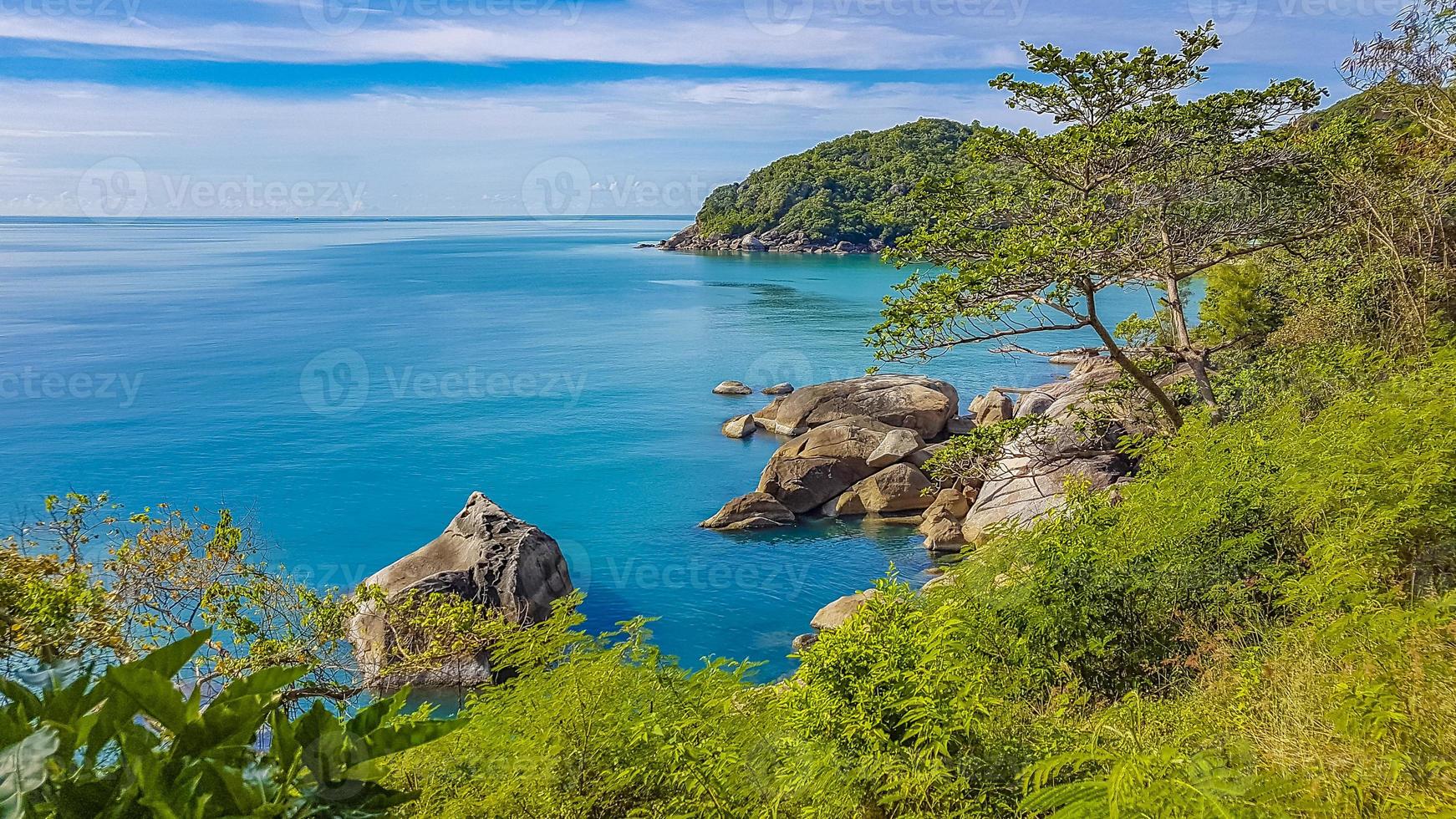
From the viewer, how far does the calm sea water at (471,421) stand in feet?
86.0

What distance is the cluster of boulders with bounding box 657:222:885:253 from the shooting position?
128625 mm

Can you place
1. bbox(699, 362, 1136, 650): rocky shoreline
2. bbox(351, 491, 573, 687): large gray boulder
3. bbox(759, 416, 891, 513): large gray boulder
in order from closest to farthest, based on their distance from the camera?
bbox(351, 491, 573, 687): large gray boulder → bbox(699, 362, 1136, 650): rocky shoreline → bbox(759, 416, 891, 513): large gray boulder

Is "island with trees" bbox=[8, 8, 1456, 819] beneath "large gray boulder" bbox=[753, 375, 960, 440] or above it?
above

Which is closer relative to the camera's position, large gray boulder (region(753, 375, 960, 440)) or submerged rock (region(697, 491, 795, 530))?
submerged rock (region(697, 491, 795, 530))

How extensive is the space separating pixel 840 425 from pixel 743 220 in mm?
117125

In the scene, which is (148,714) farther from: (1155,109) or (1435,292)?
(1435,292)

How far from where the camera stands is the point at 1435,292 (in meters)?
17.0

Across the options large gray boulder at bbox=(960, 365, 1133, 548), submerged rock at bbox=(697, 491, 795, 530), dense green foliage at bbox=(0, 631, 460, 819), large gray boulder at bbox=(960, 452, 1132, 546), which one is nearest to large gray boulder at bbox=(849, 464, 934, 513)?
large gray boulder at bbox=(960, 452, 1132, 546)

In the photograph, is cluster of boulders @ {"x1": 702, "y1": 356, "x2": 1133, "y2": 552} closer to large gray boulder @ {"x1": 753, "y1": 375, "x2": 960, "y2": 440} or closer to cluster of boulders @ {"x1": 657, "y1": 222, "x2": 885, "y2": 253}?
large gray boulder @ {"x1": 753, "y1": 375, "x2": 960, "y2": 440}

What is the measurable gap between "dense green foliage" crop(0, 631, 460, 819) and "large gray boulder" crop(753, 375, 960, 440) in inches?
1268

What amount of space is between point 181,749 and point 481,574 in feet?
62.4

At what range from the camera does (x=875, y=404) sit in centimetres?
3462

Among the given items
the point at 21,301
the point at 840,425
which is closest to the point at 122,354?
the point at 21,301

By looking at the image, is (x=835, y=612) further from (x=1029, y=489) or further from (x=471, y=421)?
(x=471, y=421)
